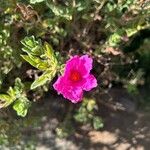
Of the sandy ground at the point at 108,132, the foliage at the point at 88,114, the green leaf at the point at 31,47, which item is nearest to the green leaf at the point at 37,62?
the green leaf at the point at 31,47

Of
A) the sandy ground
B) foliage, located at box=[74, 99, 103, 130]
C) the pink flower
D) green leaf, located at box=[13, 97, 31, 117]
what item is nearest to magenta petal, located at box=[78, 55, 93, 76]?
the pink flower

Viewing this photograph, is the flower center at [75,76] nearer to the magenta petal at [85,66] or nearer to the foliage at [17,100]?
the magenta petal at [85,66]

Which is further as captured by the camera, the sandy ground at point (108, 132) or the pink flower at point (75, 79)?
the sandy ground at point (108, 132)

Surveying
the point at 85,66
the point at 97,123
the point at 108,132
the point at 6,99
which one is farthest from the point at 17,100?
the point at 108,132

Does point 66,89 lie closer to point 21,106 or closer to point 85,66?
point 85,66

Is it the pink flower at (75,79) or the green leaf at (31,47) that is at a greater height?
the green leaf at (31,47)

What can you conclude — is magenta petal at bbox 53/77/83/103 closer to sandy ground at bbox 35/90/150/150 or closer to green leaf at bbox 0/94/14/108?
green leaf at bbox 0/94/14/108

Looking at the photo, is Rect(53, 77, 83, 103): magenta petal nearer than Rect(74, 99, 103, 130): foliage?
Yes
